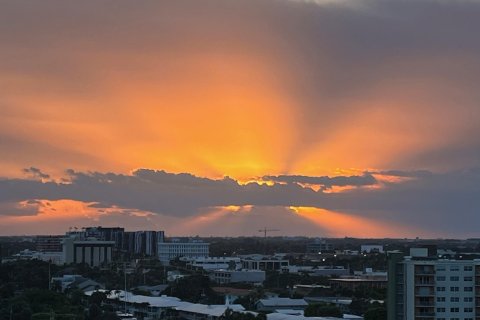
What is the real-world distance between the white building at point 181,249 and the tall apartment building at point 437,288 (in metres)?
131

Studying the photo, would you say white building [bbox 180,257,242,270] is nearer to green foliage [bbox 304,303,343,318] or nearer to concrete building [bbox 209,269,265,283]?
concrete building [bbox 209,269,265,283]

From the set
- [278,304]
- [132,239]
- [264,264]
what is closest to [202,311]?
[278,304]

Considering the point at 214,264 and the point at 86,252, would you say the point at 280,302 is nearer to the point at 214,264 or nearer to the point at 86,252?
the point at 214,264

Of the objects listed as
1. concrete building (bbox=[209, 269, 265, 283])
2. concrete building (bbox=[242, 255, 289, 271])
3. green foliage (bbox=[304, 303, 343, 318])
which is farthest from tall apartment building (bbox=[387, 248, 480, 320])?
concrete building (bbox=[242, 255, 289, 271])

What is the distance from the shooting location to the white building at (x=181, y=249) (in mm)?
170000

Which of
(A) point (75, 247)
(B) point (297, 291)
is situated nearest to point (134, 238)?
(A) point (75, 247)

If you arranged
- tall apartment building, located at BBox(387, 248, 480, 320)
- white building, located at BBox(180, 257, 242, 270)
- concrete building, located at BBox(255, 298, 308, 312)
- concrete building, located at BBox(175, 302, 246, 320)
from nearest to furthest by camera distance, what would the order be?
tall apartment building, located at BBox(387, 248, 480, 320)
concrete building, located at BBox(175, 302, 246, 320)
concrete building, located at BBox(255, 298, 308, 312)
white building, located at BBox(180, 257, 242, 270)

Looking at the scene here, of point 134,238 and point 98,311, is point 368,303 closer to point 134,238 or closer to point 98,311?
point 98,311

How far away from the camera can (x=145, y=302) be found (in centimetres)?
7088

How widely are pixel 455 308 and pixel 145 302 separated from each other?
36389 mm

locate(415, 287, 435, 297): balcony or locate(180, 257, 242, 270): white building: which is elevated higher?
locate(415, 287, 435, 297): balcony

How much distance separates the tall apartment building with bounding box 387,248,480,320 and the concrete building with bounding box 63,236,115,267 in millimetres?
94711

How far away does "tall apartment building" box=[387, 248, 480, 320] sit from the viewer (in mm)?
38188

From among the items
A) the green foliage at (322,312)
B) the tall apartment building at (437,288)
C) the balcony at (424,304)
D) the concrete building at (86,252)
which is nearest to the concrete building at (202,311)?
the green foliage at (322,312)
